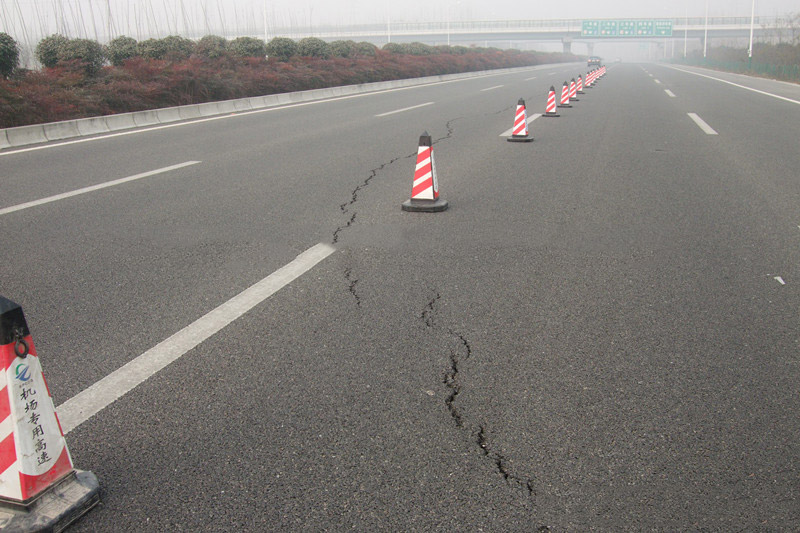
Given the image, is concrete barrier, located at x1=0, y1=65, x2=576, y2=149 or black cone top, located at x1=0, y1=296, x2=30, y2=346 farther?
concrete barrier, located at x1=0, y1=65, x2=576, y2=149

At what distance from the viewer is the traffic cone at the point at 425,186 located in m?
6.02

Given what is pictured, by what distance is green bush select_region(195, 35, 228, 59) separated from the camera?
2059 cm

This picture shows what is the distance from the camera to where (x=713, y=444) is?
2.48 metres

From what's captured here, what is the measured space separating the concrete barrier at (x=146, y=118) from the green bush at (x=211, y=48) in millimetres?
7200

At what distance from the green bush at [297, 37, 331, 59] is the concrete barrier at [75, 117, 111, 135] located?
1481cm

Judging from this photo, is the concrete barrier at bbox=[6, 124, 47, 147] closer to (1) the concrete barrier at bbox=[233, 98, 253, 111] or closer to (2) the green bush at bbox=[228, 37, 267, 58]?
(1) the concrete barrier at bbox=[233, 98, 253, 111]

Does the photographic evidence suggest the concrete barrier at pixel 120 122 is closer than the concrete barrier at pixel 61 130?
No

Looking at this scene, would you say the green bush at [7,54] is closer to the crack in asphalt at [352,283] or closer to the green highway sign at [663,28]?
the crack in asphalt at [352,283]

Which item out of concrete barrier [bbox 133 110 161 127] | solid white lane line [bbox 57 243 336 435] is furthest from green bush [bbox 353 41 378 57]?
solid white lane line [bbox 57 243 336 435]

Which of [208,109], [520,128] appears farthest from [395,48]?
[520,128]

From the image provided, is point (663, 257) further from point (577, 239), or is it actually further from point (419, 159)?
point (419, 159)

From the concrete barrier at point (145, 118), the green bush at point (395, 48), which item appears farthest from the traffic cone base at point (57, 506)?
the green bush at point (395, 48)

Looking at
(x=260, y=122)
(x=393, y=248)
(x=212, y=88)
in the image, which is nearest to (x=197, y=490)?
(x=393, y=248)

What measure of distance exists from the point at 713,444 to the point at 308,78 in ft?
68.4
